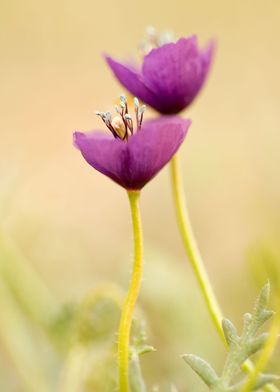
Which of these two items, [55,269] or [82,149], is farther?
[55,269]

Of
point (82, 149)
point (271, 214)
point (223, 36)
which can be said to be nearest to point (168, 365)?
point (271, 214)

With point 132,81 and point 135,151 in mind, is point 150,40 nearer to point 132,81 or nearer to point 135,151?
point 132,81

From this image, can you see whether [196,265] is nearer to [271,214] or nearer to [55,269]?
[271,214]

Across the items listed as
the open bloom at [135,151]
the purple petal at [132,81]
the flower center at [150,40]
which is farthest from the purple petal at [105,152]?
the flower center at [150,40]

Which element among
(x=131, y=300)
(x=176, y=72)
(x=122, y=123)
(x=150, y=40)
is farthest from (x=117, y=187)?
(x=131, y=300)

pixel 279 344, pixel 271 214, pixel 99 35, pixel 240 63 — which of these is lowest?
pixel 279 344

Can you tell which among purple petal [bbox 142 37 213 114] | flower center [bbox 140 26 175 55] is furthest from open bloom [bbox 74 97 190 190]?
flower center [bbox 140 26 175 55]
